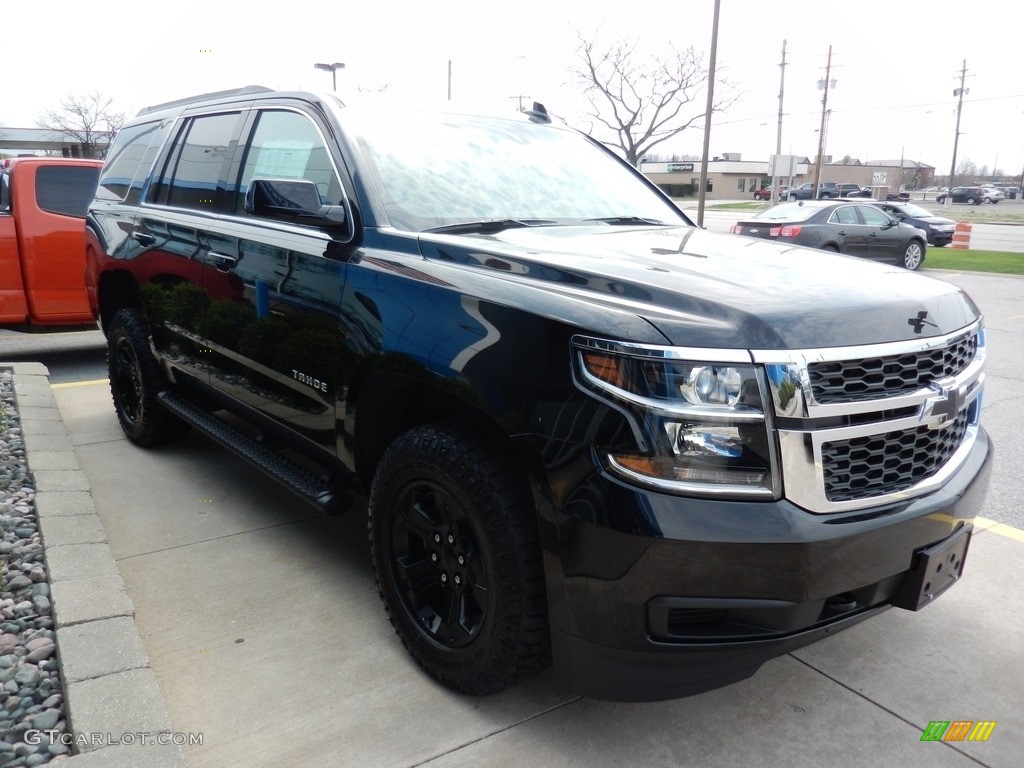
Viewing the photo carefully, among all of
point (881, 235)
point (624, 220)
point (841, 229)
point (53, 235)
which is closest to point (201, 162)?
point (624, 220)

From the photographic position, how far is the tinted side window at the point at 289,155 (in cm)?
328

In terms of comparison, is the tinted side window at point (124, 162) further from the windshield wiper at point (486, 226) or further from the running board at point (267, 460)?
the windshield wiper at point (486, 226)

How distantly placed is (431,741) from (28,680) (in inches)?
49.7

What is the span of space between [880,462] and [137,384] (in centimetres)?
426

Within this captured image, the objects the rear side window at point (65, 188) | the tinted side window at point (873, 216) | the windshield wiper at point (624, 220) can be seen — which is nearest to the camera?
the windshield wiper at point (624, 220)

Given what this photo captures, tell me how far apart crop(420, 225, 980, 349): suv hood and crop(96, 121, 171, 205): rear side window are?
285 centimetres

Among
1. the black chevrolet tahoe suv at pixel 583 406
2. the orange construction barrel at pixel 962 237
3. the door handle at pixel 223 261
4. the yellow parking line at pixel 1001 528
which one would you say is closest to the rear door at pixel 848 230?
the orange construction barrel at pixel 962 237

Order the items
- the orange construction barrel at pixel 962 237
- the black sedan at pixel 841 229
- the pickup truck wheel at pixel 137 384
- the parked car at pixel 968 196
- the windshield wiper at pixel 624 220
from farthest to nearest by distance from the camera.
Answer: the parked car at pixel 968 196 < the orange construction barrel at pixel 962 237 < the black sedan at pixel 841 229 < the pickup truck wheel at pixel 137 384 < the windshield wiper at pixel 624 220

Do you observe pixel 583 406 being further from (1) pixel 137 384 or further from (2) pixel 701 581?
(1) pixel 137 384

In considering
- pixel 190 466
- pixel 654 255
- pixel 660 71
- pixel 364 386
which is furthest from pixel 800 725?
pixel 660 71

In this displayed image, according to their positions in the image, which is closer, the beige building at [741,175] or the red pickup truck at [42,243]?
the red pickup truck at [42,243]

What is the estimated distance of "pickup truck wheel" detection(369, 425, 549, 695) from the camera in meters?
2.33

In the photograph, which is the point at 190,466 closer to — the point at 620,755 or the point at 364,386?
the point at 364,386

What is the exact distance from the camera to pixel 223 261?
377cm
